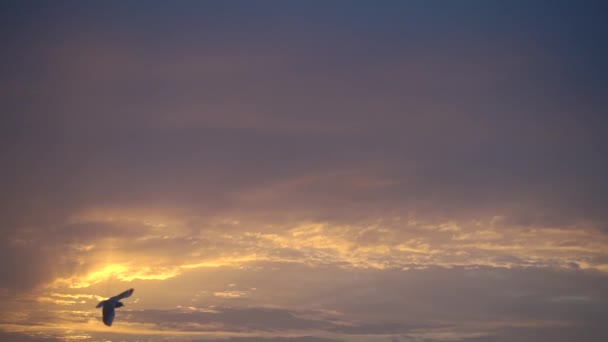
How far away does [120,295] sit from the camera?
85500mm

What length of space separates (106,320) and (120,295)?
3749mm

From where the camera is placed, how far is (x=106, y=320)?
8469 cm
